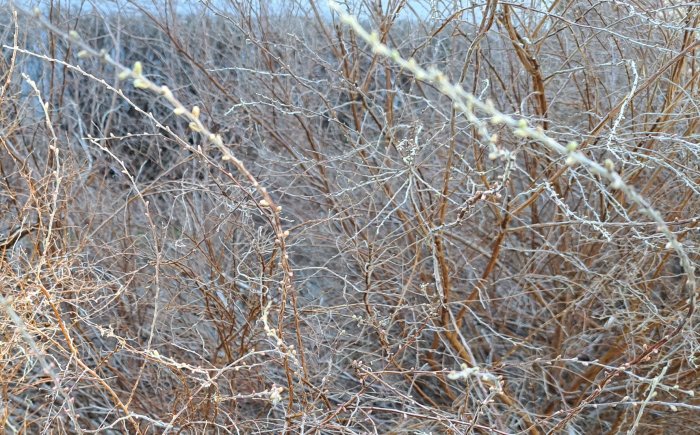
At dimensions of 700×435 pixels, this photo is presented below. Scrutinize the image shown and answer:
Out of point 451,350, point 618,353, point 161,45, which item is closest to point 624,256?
point 618,353

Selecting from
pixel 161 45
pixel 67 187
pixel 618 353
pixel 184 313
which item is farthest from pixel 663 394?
pixel 161 45

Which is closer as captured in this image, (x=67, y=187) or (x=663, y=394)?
(x=67, y=187)

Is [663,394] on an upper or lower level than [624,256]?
lower

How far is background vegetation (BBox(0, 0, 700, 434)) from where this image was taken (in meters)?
2.82

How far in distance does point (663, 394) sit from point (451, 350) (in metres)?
0.92

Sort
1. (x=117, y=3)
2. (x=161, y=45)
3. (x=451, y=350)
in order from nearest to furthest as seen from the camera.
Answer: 1. (x=451, y=350)
2. (x=117, y=3)
3. (x=161, y=45)

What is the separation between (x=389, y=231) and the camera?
377 cm

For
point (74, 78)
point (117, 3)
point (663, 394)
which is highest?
point (117, 3)

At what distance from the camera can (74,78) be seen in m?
4.60

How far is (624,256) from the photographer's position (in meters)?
3.26

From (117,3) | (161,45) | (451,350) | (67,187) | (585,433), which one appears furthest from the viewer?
(161,45)

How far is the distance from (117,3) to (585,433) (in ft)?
10.8

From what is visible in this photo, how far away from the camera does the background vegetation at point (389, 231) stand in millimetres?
2818

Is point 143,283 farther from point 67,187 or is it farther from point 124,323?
point 67,187
